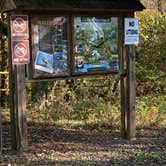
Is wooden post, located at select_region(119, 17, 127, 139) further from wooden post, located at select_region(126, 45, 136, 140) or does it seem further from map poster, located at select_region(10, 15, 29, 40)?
map poster, located at select_region(10, 15, 29, 40)

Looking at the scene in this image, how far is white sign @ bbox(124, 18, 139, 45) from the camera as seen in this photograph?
8016 millimetres

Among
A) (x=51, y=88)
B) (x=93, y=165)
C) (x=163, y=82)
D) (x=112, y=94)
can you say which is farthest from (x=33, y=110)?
(x=93, y=165)

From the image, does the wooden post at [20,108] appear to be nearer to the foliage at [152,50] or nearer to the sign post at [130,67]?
the sign post at [130,67]

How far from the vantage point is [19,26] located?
695 centimetres

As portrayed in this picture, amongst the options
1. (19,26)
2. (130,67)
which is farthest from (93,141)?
(19,26)

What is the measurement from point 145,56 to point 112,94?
5.30 feet

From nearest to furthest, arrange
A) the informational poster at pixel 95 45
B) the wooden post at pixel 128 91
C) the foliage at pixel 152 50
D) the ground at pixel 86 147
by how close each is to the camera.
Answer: the ground at pixel 86 147 → the informational poster at pixel 95 45 → the wooden post at pixel 128 91 → the foliage at pixel 152 50

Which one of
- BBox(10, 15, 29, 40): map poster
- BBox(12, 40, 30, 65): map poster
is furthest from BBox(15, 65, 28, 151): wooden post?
BBox(10, 15, 29, 40): map poster

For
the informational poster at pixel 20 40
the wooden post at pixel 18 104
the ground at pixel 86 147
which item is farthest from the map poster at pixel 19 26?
the ground at pixel 86 147

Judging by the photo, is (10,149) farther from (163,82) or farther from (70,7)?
(163,82)

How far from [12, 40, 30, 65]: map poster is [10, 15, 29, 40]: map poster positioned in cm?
9

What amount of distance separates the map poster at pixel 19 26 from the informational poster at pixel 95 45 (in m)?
0.93

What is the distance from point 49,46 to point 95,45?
91 centimetres

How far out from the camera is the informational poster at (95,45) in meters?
7.61
